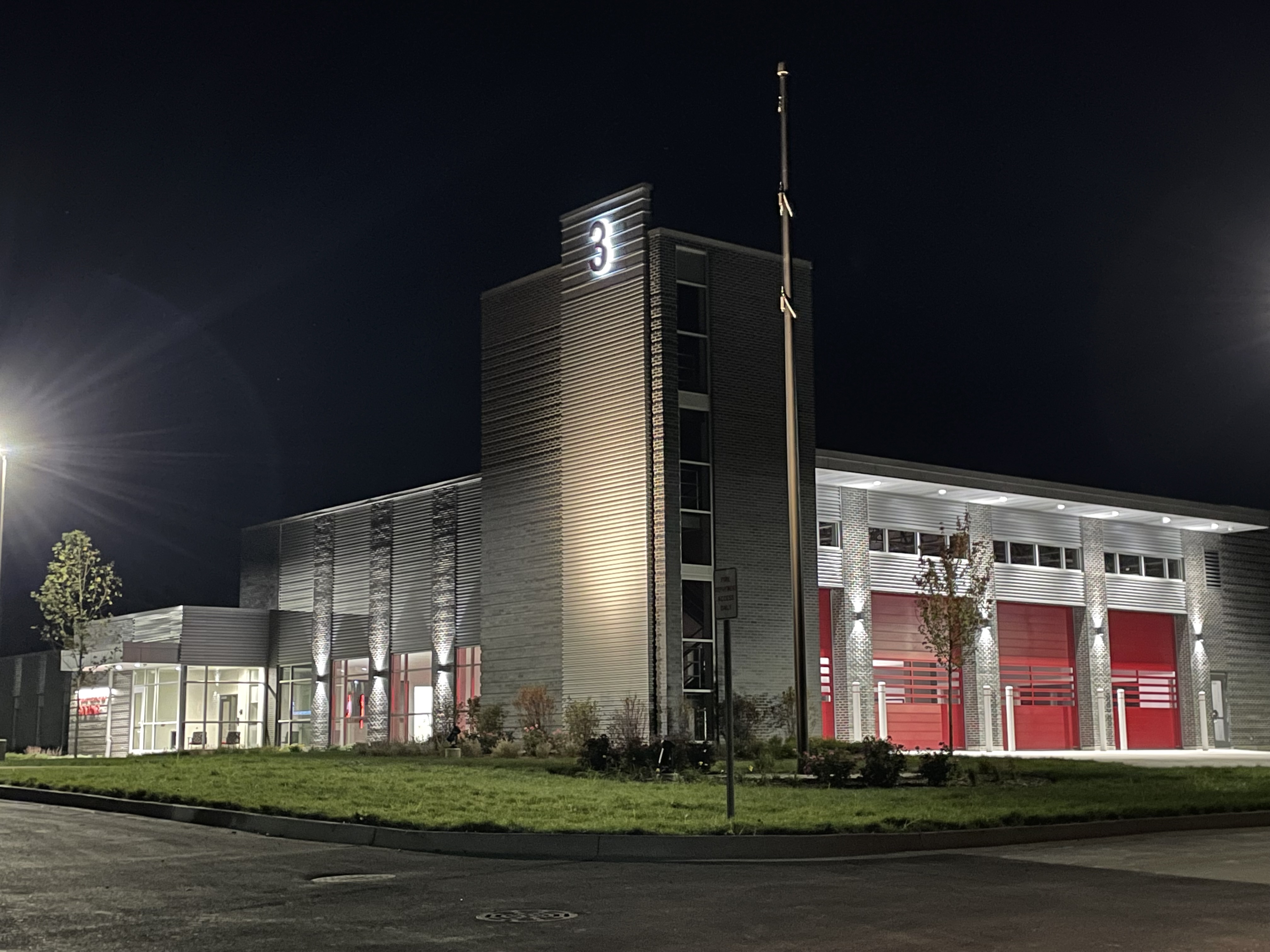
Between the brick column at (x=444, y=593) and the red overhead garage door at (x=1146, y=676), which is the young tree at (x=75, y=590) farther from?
the red overhead garage door at (x=1146, y=676)

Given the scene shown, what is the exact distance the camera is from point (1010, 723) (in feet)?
162

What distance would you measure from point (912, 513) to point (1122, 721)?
12770 millimetres

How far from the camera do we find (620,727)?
1314 inches

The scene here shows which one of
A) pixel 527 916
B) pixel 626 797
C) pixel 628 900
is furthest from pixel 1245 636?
pixel 527 916

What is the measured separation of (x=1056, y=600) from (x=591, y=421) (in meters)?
22.2

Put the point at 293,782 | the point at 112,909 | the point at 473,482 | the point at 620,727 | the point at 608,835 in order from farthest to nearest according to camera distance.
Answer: the point at 473,482 → the point at 620,727 → the point at 293,782 → the point at 608,835 → the point at 112,909

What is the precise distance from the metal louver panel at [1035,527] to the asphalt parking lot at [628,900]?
117ft

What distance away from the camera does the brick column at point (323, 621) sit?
5325cm

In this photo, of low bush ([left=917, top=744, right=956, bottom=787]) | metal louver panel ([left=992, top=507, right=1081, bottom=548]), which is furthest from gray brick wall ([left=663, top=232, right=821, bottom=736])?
metal louver panel ([left=992, top=507, right=1081, bottom=548])

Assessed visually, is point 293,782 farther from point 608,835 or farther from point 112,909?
point 112,909

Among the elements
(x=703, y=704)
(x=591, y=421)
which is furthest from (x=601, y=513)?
(x=703, y=704)

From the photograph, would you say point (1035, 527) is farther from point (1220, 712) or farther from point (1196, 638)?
point (1220, 712)

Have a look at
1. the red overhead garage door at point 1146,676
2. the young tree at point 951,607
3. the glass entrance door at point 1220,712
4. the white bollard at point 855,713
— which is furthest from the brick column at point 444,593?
the glass entrance door at point 1220,712

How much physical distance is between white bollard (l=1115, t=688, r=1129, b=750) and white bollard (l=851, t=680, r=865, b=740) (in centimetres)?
1342
